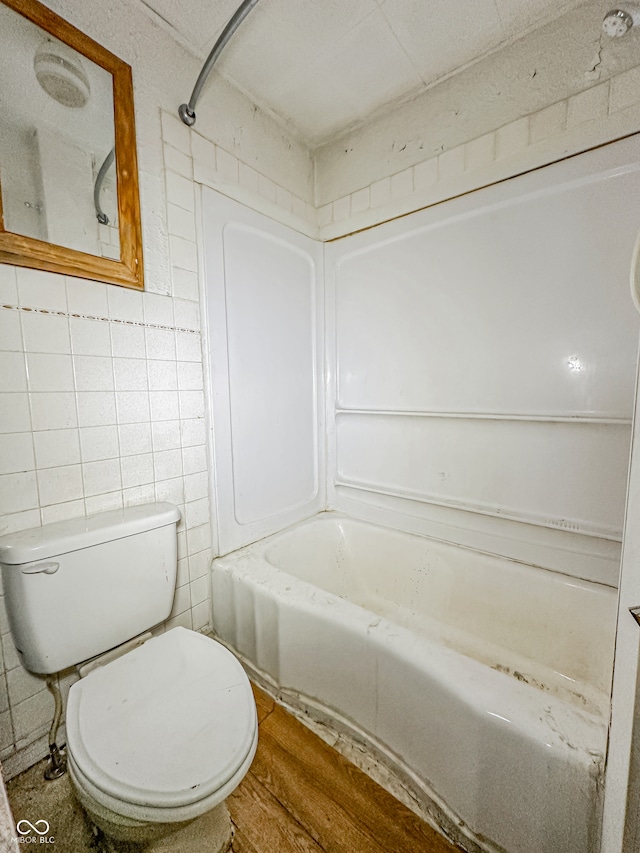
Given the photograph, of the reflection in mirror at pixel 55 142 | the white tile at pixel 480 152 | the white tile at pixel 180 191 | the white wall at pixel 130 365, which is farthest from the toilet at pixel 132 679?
the white tile at pixel 480 152

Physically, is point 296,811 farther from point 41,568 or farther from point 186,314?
point 186,314

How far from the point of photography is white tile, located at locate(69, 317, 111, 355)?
1.03m

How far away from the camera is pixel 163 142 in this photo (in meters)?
1.20

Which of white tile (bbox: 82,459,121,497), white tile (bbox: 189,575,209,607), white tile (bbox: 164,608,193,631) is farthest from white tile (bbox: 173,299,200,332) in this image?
white tile (bbox: 164,608,193,631)

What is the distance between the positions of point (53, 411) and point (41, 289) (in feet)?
1.14

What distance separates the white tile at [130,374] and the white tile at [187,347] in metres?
0.14

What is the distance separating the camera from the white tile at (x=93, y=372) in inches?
41.1

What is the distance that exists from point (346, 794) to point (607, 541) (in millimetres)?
1167

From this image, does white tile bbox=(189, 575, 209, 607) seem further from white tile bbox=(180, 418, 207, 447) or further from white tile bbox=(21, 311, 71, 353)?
white tile bbox=(21, 311, 71, 353)

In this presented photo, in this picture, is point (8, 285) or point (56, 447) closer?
point (8, 285)

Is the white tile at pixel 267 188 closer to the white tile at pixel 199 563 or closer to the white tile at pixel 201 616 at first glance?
the white tile at pixel 199 563

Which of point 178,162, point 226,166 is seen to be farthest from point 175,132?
point 226,166

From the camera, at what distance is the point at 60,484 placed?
1.02 metres

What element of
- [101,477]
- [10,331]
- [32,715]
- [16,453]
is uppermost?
[10,331]
